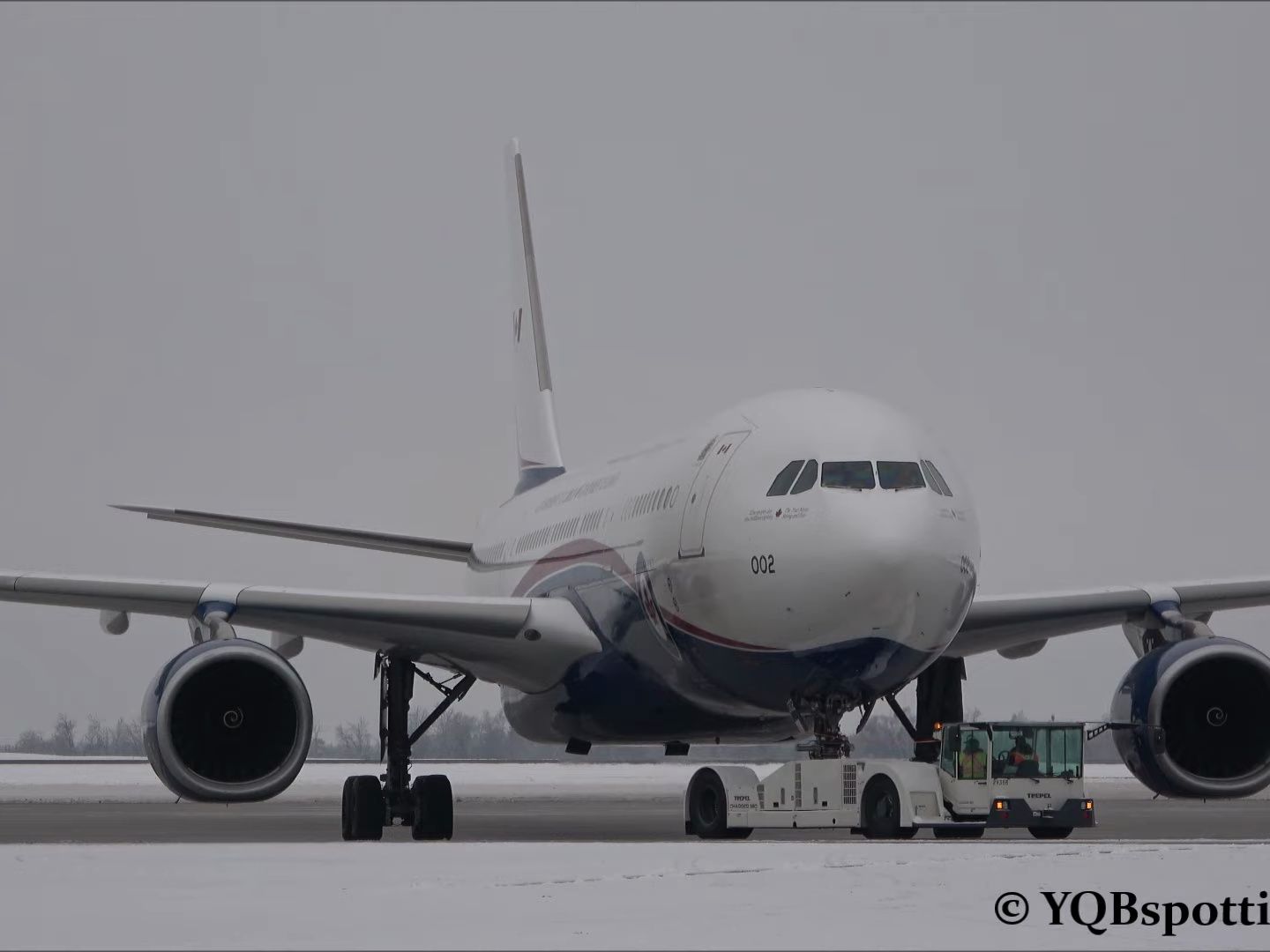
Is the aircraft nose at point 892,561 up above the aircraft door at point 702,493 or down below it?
below

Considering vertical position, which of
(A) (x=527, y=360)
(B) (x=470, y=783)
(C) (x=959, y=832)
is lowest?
(B) (x=470, y=783)

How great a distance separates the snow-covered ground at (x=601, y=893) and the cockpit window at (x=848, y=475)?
3.48m

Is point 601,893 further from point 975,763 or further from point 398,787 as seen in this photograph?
point 398,787

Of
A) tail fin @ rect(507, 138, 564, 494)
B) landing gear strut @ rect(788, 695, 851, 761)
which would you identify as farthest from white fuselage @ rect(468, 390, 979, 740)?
tail fin @ rect(507, 138, 564, 494)

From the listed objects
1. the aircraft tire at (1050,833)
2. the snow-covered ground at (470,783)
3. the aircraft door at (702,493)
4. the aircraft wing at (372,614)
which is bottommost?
the snow-covered ground at (470,783)

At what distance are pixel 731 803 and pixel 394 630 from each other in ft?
16.4

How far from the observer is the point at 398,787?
23.6 meters

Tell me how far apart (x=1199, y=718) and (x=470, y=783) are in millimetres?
30543

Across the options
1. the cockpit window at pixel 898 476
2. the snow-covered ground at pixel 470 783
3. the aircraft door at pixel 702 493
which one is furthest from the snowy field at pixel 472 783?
the cockpit window at pixel 898 476

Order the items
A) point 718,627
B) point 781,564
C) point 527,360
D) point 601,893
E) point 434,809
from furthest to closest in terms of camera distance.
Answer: point 527,360
point 434,809
point 718,627
point 781,564
point 601,893

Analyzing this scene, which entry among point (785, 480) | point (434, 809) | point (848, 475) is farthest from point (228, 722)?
point (848, 475)

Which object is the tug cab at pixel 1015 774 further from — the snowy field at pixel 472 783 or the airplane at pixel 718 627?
the snowy field at pixel 472 783

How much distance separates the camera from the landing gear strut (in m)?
19.6

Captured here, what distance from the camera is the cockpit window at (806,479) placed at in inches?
754
